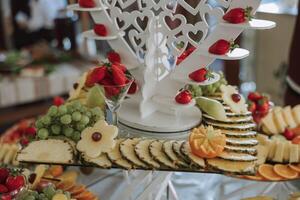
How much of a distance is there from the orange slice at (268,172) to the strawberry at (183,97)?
28 cm

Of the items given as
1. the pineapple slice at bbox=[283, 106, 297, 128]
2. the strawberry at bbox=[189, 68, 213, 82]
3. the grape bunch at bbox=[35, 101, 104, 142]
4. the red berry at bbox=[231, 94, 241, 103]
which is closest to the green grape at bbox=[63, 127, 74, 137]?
the grape bunch at bbox=[35, 101, 104, 142]

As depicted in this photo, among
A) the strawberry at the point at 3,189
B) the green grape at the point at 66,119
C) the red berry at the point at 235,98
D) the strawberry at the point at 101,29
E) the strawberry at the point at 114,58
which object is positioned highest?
the strawberry at the point at 101,29

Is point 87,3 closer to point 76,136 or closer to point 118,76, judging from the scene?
point 118,76

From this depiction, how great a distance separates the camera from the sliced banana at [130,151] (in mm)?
1209

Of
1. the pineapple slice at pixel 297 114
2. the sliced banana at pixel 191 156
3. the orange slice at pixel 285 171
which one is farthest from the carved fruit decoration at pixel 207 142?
the pineapple slice at pixel 297 114

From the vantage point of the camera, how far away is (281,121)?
156cm

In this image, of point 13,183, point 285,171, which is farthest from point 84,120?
point 285,171

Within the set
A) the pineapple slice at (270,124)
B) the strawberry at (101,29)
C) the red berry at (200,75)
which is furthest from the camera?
the pineapple slice at (270,124)

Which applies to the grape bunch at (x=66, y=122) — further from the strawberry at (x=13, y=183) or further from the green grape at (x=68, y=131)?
the strawberry at (x=13, y=183)

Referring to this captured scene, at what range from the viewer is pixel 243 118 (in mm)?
1384

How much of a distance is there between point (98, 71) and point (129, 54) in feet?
0.64

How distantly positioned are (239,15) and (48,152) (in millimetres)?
608

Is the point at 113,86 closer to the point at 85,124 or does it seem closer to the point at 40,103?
the point at 85,124

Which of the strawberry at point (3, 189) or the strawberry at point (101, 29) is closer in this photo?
the strawberry at point (3, 189)
